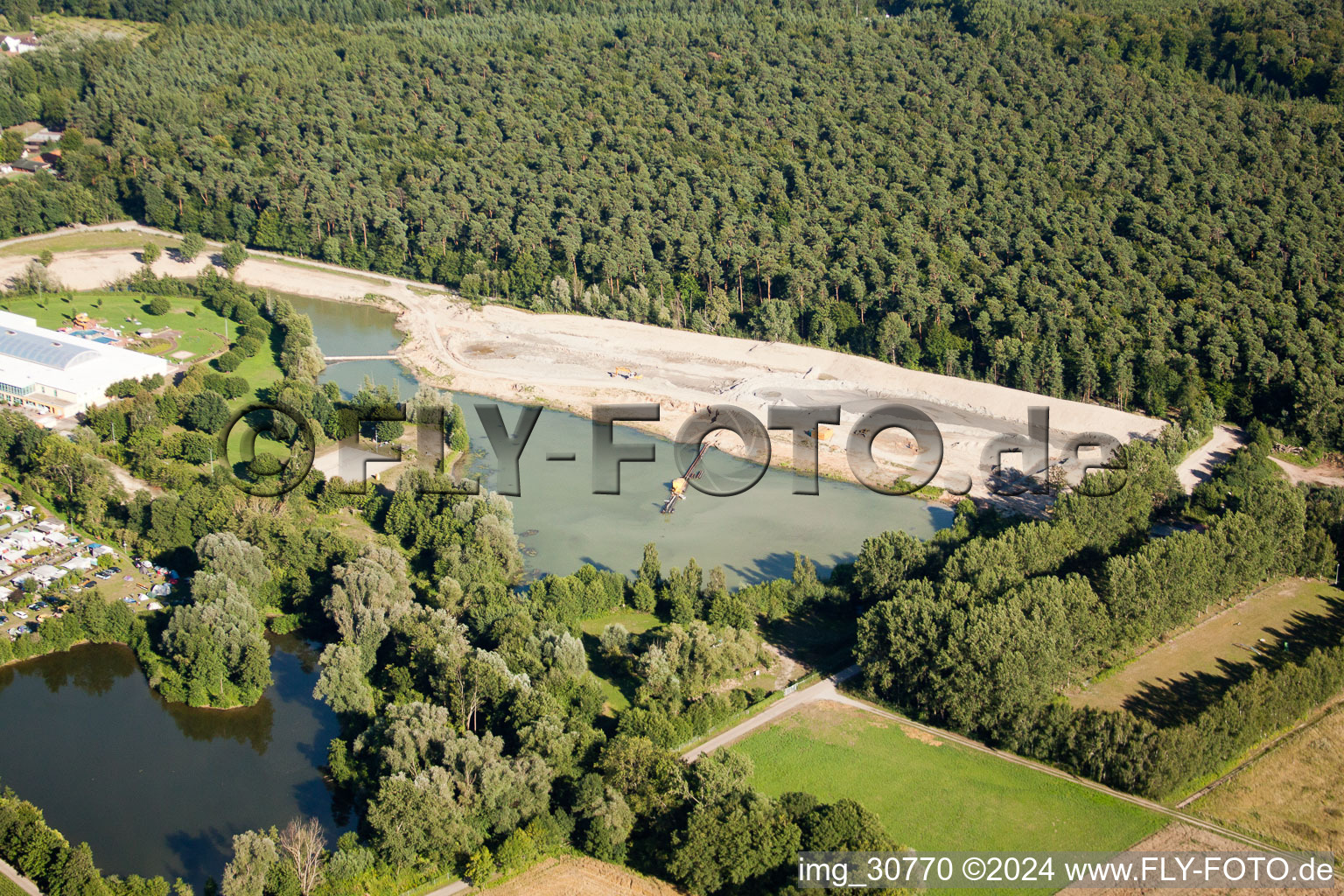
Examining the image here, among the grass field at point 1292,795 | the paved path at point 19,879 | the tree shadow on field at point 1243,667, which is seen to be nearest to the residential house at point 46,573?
the paved path at point 19,879

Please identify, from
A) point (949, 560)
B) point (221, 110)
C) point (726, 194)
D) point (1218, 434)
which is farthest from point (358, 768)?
point (221, 110)

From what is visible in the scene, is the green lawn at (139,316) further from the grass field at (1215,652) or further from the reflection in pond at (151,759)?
the grass field at (1215,652)

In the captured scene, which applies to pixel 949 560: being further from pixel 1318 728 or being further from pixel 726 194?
pixel 726 194

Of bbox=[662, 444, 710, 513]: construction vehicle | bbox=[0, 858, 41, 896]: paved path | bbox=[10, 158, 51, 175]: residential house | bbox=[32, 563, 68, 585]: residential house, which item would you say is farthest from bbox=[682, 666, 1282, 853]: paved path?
bbox=[10, 158, 51, 175]: residential house

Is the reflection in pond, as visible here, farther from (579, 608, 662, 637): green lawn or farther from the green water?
the green water

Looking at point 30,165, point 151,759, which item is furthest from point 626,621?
point 30,165
